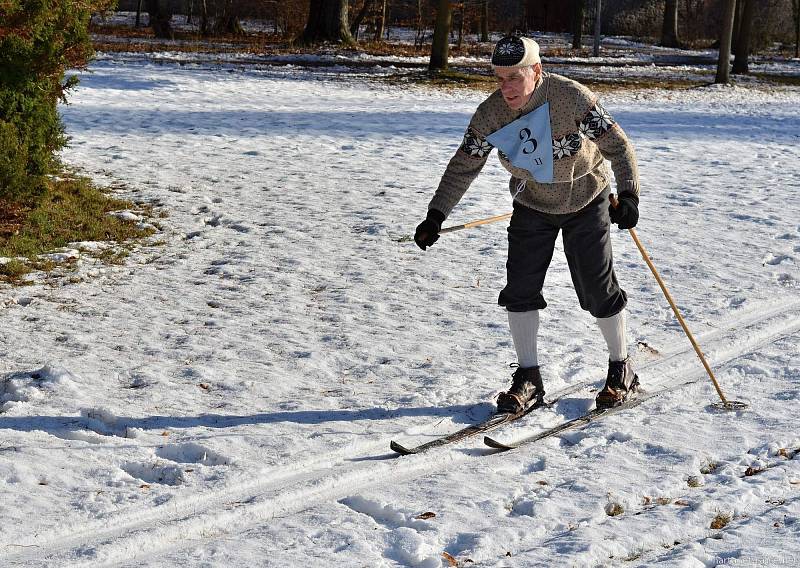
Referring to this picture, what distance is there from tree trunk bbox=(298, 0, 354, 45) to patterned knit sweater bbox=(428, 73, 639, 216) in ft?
75.2

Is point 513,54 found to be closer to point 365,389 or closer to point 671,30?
point 365,389

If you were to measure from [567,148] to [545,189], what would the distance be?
23 centimetres

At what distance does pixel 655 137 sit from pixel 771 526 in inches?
447

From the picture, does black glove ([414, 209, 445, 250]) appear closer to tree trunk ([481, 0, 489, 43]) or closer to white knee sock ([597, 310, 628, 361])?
white knee sock ([597, 310, 628, 361])

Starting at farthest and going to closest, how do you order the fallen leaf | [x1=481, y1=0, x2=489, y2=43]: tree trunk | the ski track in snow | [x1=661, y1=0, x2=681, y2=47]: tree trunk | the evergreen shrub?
[x1=661, y1=0, x2=681, y2=47]: tree trunk, [x1=481, y1=0, x2=489, y2=43]: tree trunk, the evergreen shrub, the ski track in snow, the fallen leaf

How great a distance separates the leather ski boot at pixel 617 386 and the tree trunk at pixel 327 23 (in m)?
23.1

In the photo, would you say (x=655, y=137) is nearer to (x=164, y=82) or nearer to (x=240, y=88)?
(x=240, y=88)

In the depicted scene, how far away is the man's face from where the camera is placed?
15.7 ft

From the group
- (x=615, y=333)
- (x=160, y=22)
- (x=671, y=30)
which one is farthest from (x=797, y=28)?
(x=615, y=333)

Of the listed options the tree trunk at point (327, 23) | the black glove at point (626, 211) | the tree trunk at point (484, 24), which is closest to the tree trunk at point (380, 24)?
the tree trunk at point (484, 24)

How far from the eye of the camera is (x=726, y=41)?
70.3 ft

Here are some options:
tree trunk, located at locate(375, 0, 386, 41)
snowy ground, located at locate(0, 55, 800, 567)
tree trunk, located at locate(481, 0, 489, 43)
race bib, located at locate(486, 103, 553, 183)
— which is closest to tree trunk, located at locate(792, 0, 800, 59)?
tree trunk, located at locate(481, 0, 489, 43)

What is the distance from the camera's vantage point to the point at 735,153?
13719 mm

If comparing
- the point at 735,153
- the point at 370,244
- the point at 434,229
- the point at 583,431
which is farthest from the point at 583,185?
the point at 735,153
